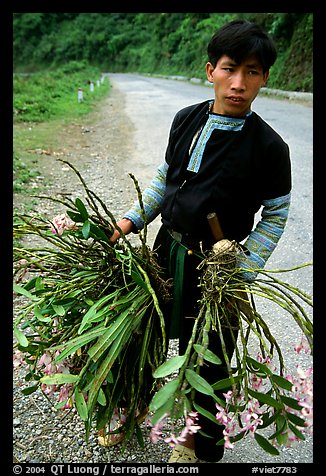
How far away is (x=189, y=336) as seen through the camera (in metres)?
1.53

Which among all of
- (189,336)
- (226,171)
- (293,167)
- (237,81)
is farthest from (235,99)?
(293,167)

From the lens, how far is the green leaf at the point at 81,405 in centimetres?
125

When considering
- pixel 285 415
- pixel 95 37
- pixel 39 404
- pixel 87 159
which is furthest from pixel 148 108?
pixel 95 37

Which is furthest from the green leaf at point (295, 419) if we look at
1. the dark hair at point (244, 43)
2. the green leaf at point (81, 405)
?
the dark hair at point (244, 43)

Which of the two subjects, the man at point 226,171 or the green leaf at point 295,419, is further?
the man at point 226,171

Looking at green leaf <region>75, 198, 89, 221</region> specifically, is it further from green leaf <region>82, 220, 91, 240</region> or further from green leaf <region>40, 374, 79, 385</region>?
green leaf <region>40, 374, 79, 385</region>

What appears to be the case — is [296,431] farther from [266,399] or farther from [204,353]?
[204,353]

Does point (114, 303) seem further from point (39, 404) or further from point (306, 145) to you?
point (306, 145)

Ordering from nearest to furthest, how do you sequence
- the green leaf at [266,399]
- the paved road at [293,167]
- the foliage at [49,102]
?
the green leaf at [266,399]
the paved road at [293,167]
the foliage at [49,102]

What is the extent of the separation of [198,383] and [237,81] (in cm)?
77

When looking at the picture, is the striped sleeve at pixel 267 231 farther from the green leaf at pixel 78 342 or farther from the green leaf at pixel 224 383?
the green leaf at pixel 78 342

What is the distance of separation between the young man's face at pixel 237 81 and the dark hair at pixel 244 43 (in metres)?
0.01

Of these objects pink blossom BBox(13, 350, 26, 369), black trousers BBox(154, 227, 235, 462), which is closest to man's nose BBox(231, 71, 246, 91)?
black trousers BBox(154, 227, 235, 462)

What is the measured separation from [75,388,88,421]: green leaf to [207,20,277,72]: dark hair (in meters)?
0.98
